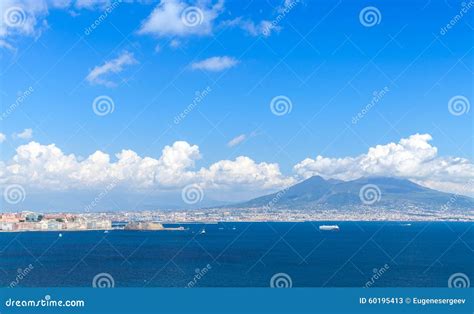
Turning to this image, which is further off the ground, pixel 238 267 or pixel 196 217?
pixel 196 217

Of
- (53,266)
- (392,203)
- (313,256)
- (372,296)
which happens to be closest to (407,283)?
(313,256)

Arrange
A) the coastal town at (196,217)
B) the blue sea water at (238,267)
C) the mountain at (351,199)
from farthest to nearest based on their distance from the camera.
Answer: the mountain at (351,199), the coastal town at (196,217), the blue sea water at (238,267)

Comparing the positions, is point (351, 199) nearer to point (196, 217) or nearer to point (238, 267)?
point (196, 217)

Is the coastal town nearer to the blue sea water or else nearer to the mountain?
the mountain

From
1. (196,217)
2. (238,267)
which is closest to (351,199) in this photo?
(196,217)

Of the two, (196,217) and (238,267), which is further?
(196,217)

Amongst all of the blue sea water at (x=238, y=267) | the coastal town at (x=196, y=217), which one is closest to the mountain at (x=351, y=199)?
the coastal town at (x=196, y=217)

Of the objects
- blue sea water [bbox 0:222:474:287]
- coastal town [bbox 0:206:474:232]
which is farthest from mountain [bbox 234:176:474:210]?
blue sea water [bbox 0:222:474:287]

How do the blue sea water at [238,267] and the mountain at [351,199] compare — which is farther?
the mountain at [351,199]

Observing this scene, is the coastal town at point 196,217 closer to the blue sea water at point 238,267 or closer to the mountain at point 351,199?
the mountain at point 351,199
